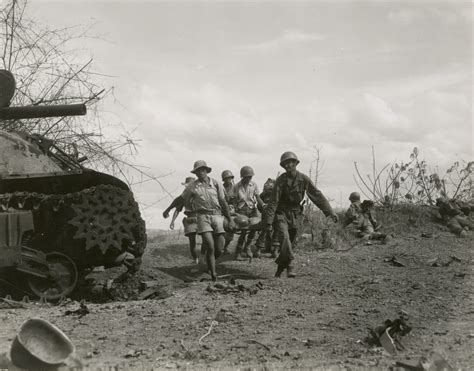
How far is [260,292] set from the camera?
7.84 meters

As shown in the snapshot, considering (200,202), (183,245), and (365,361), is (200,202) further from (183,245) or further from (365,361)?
(365,361)

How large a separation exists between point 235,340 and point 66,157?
5.38 meters

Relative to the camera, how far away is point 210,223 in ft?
31.5

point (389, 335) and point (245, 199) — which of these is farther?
point (245, 199)

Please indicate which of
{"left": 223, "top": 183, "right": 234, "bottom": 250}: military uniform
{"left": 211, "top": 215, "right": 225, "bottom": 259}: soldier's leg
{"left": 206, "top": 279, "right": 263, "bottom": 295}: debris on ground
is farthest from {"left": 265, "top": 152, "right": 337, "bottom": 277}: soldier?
{"left": 223, "top": 183, "right": 234, "bottom": 250}: military uniform

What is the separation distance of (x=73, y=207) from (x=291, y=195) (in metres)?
2.99

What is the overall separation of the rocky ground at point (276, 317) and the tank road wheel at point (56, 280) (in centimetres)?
41

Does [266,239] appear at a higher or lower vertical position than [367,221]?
lower

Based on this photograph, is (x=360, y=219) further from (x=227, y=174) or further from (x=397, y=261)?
(x=397, y=261)

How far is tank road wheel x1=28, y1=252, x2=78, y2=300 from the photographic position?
8.25 m

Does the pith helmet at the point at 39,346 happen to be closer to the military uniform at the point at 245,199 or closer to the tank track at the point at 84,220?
the tank track at the point at 84,220

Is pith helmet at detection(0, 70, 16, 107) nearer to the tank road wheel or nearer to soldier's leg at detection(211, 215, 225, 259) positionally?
the tank road wheel

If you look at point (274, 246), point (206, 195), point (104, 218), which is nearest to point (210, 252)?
point (206, 195)

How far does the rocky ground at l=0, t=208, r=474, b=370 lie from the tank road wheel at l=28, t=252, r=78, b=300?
0.41 metres
